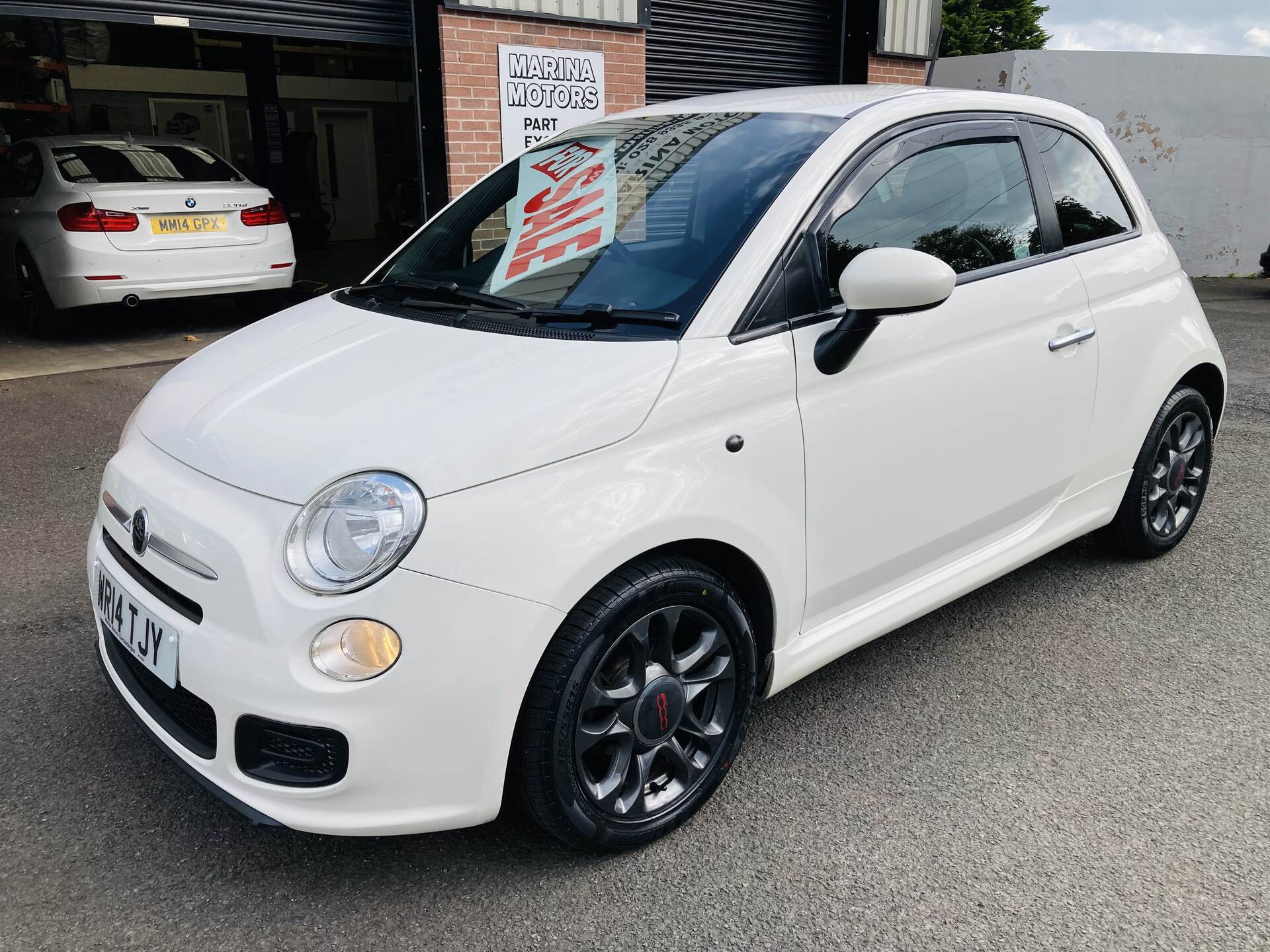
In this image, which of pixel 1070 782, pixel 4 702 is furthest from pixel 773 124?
pixel 4 702

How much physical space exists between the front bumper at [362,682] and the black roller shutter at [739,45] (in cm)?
857

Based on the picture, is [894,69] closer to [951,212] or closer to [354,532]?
[951,212]

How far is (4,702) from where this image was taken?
9.57 feet

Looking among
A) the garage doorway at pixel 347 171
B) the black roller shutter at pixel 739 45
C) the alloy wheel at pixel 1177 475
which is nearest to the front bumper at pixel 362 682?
the alloy wheel at pixel 1177 475

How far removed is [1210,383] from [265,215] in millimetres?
6837

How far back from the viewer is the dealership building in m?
8.05

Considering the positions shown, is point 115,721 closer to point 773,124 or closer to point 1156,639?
point 773,124

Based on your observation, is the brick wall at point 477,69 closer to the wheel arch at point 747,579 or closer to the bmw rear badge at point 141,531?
the bmw rear badge at point 141,531

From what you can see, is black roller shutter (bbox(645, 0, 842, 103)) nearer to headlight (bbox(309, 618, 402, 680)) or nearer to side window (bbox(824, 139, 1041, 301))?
side window (bbox(824, 139, 1041, 301))

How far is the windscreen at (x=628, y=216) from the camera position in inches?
99.4

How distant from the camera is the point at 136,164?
25.6ft

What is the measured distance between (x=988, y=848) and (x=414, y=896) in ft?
4.23

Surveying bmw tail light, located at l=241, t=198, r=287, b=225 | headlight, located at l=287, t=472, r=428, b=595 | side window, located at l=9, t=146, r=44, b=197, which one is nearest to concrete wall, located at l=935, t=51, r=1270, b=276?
bmw tail light, located at l=241, t=198, r=287, b=225

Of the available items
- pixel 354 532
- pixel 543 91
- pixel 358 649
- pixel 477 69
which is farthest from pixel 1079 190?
pixel 543 91
